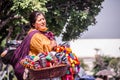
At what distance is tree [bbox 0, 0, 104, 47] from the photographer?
645 inches

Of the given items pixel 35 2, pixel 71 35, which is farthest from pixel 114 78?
pixel 35 2

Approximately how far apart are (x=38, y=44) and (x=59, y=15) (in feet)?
43.0

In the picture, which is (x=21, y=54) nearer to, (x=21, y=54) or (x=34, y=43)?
(x=21, y=54)

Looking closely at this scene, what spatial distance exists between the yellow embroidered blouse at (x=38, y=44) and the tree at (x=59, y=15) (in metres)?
11.1

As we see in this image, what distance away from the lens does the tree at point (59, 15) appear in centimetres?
1639

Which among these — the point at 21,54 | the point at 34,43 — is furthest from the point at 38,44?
the point at 21,54

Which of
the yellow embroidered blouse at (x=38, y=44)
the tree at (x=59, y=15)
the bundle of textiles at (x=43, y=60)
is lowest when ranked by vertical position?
the bundle of textiles at (x=43, y=60)

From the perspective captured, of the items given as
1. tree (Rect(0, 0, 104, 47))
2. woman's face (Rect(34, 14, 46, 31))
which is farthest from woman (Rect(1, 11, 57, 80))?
tree (Rect(0, 0, 104, 47))

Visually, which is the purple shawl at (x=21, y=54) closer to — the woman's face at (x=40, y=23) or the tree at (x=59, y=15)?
the woman's face at (x=40, y=23)

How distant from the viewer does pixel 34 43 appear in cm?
454

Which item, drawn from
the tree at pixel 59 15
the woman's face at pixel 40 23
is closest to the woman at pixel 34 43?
the woman's face at pixel 40 23

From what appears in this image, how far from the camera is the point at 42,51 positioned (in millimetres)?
4477

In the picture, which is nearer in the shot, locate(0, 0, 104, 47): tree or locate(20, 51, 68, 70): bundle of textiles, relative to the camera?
locate(20, 51, 68, 70): bundle of textiles

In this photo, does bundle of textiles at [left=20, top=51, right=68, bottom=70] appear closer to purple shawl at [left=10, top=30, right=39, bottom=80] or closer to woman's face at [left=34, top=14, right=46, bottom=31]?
purple shawl at [left=10, top=30, right=39, bottom=80]
